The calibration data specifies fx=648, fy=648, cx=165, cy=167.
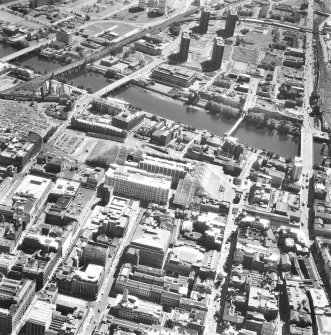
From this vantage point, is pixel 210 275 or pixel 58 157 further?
pixel 58 157

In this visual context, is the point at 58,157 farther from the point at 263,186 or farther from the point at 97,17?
the point at 97,17

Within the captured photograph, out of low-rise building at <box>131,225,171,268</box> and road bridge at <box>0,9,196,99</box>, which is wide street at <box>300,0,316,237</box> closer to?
low-rise building at <box>131,225,171,268</box>

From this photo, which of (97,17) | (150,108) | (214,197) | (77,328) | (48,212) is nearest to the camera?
(77,328)

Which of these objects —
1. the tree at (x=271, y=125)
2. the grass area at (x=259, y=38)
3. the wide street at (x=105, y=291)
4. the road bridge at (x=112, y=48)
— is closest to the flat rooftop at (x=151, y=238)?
the wide street at (x=105, y=291)

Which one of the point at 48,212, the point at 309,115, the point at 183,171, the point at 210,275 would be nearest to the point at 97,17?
the point at 309,115

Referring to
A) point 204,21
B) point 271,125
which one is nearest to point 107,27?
point 204,21

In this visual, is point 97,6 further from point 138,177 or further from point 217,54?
point 138,177

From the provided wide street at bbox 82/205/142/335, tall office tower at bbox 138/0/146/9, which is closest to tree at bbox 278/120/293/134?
wide street at bbox 82/205/142/335
